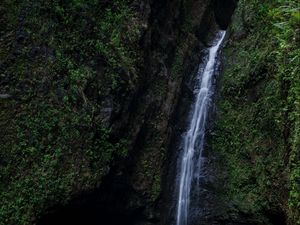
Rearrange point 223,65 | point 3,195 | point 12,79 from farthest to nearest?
point 223,65 < point 12,79 < point 3,195

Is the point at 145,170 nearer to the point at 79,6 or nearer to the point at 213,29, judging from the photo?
the point at 79,6

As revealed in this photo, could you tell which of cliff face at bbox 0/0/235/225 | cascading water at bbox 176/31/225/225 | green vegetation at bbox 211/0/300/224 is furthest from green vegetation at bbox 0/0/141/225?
green vegetation at bbox 211/0/300/224

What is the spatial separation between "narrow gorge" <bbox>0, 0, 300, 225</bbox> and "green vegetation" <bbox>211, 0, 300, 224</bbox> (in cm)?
4

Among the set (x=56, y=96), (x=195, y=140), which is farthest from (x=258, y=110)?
(x=56, y=96)

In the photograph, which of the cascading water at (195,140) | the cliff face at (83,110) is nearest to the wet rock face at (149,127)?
the cliff face at (83,110)

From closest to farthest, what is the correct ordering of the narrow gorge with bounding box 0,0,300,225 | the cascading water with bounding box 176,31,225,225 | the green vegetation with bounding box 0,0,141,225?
1. the green vegetation with bounding box 0,0,141,225
2. the narrow gorge with bounding box 0,0,300,225
3. the cascading water with bounding box 176,31,225,225

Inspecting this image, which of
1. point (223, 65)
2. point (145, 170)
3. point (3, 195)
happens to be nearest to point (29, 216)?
point (3, 195)

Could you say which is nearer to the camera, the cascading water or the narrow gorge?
the narrow gorge

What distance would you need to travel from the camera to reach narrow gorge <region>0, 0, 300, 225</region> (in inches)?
294

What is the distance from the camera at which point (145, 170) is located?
34.8 ft

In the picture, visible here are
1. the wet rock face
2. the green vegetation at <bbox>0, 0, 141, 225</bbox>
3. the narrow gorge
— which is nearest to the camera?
the green vegetation at <bbox>0, 0, 141, 225</bbox>

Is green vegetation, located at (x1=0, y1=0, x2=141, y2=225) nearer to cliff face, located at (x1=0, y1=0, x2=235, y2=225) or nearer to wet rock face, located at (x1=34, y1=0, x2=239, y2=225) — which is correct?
cliff face, located at (x1=0, y1=0, x2=235, y2=225)

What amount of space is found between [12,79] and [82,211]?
158 inches

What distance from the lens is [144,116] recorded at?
422 inches
